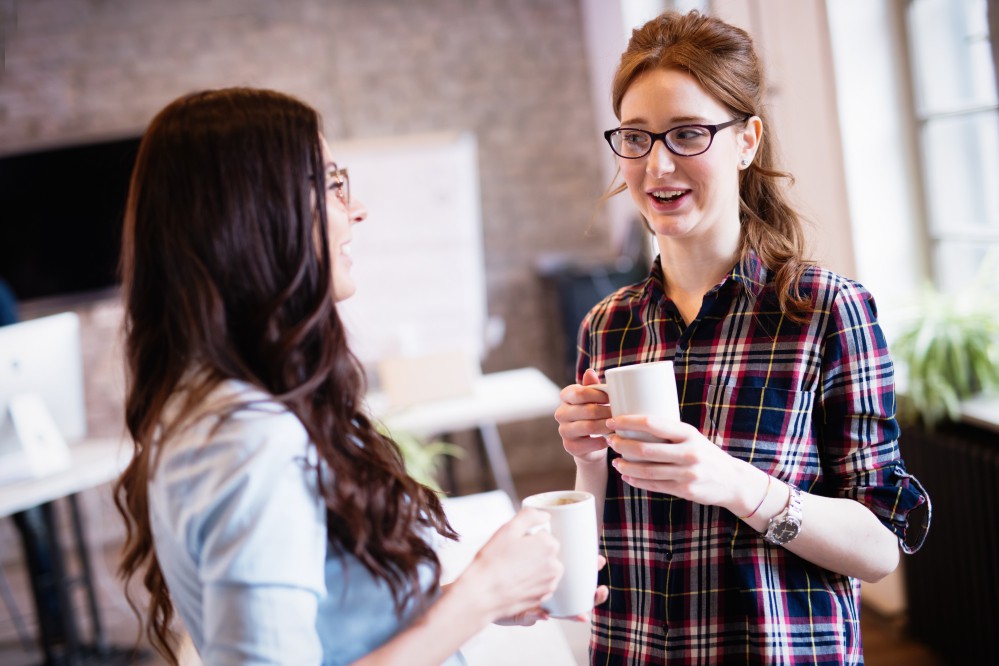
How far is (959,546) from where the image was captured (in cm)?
229

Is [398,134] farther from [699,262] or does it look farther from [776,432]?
[776,432]

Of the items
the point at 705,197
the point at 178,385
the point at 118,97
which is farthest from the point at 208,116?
the point at 118,97

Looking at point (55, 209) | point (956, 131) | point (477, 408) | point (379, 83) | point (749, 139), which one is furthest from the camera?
point (379, 83)

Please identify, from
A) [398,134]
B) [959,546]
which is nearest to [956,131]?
[959,546]

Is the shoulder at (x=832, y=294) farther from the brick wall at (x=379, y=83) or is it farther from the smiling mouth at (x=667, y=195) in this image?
the brick wall at (x=379, y=83)

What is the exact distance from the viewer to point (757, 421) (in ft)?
3.49

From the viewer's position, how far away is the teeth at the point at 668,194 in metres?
1.12

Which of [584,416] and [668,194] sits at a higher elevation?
[668,194]

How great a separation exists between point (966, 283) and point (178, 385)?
8.19ft

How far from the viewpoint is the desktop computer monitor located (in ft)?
9.29

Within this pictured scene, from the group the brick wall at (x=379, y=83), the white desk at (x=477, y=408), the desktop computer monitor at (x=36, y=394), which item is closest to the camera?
the desktop computer monitor at (x=36, y=394)

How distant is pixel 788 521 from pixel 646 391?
0.80 feet

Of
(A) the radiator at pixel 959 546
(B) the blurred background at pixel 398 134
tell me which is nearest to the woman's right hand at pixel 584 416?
(A) the radiator at pixel 959 546

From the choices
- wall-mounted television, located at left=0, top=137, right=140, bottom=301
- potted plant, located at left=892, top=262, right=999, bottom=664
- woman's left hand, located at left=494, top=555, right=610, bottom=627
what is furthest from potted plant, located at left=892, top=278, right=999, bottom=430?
wall-mounted television, located at left=0, top=137, right=140, bottom=301
